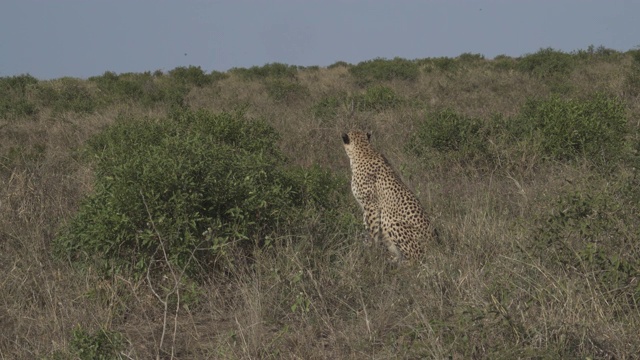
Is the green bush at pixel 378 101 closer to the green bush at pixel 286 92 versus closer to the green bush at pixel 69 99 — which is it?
the green bush at pixel 286 92

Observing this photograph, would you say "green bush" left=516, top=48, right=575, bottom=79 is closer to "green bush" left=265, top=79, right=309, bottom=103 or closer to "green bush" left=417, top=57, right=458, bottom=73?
"green bush" left=417, top=57, right=458, bottom=73

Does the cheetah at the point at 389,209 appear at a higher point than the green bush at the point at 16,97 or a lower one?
lower

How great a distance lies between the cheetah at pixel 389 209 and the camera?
4.29m

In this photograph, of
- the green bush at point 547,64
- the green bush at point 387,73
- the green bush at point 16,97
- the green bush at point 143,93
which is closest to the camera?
the green bush at point 16,97

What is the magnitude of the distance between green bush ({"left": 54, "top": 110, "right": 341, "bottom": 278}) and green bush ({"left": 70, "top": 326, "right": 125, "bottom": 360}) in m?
0.60

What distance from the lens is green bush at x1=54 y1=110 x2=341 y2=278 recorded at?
3768 mm

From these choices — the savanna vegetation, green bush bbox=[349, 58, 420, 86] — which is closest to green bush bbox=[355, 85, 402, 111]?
the savanna vegetation

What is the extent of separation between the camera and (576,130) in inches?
268

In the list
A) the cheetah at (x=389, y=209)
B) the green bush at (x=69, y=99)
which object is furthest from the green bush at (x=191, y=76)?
the cheetah at (x=389, y=209)

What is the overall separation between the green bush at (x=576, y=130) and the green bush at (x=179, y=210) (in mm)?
3319

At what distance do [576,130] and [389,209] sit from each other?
9.98ft

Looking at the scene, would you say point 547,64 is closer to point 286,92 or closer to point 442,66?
point 442,66

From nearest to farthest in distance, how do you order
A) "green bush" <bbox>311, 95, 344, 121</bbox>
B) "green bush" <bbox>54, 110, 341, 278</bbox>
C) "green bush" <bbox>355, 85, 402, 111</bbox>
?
"green bush" <bbox>54, 110, 341, 278</bbox>, "green bush" <bbox>311, 95, 344, 121</bbox>, "green bush" <bbox>355, 85, 402, 111</bbox>

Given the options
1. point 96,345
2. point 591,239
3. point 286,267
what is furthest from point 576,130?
point 96,345
